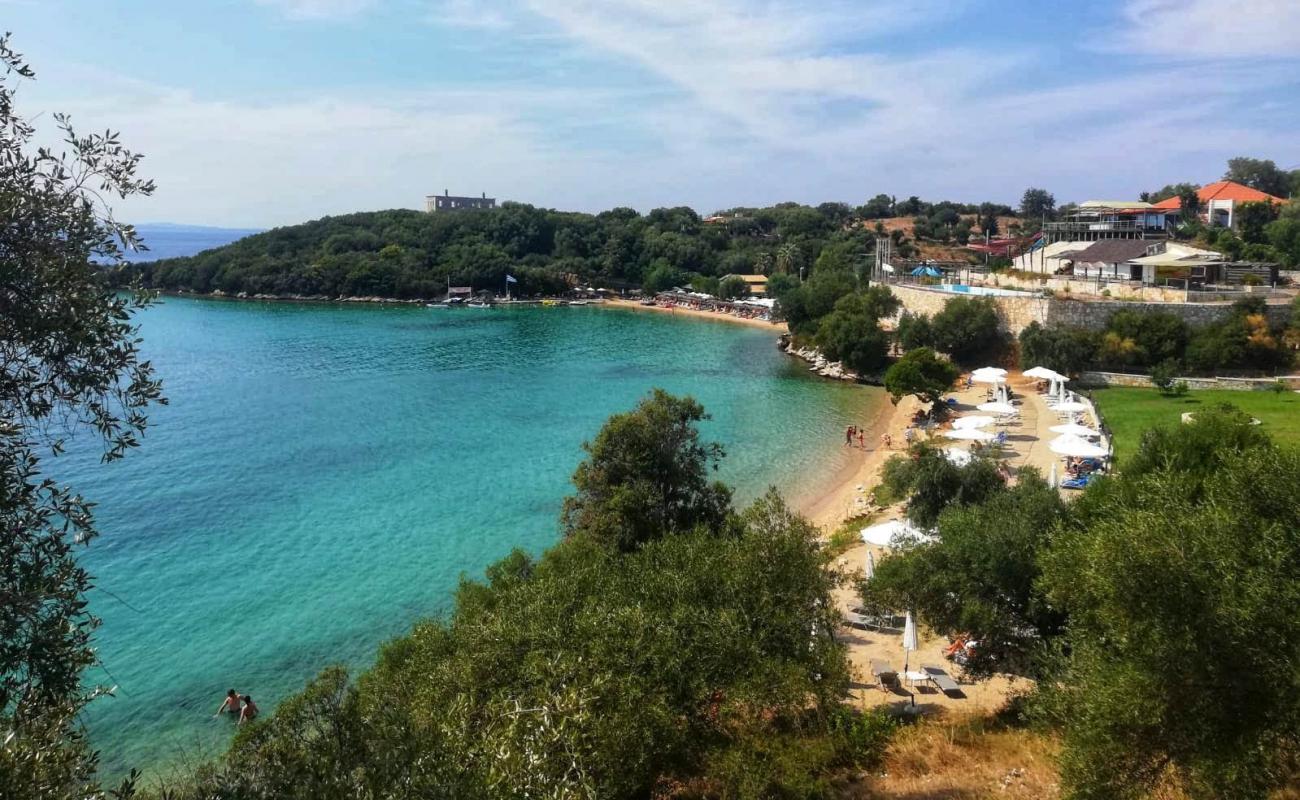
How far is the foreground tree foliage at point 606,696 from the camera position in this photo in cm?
600

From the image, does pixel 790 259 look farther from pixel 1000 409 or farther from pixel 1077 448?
pixel 1077 448

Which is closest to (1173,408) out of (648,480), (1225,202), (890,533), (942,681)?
(890,533)

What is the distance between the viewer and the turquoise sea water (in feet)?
55.8

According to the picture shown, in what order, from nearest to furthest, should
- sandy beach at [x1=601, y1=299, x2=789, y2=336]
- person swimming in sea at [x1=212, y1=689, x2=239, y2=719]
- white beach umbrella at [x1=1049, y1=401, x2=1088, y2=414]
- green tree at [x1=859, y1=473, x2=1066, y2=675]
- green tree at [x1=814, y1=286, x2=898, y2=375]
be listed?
green tree at [x1=859, y1=473, x2=1066, y2=675]
person swimming in sea at [x1=212, y1=689, x2=239, y2=719]
white beach umbrella at [x1=1049, y1=401, x2=1088, y2=414]
green tree at [x1=814, y1=286, x2=898, y2=375]
sandy beach at [x1=601, y1=299, x2=789, y2=336]

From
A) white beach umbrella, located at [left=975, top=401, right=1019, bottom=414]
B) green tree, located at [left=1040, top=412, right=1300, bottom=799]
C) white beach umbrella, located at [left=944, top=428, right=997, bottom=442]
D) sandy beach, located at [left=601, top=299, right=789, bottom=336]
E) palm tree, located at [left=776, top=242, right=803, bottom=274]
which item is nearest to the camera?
green tree, located at [left=1040, top=412, right=1300, bottom=799]

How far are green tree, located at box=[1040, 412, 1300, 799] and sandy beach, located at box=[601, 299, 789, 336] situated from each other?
2382 inches

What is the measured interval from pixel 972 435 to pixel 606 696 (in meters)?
21.9

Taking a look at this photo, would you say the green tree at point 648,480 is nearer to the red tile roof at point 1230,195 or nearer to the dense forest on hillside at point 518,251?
the red tile roof at point 1230,195

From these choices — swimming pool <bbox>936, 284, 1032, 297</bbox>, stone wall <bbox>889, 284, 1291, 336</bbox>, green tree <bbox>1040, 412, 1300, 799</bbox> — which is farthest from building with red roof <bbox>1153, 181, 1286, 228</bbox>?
green tree <bbox>1040, 412, 1300, 799</bbox>

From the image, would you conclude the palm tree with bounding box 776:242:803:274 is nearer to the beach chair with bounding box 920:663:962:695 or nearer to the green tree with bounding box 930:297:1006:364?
the green tree with bounding box 930:297:1006:364

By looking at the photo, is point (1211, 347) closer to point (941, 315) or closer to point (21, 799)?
point (941, 315)

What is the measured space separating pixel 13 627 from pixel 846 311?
49338 millimetres

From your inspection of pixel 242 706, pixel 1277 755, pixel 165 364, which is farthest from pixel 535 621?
pixel 165 364

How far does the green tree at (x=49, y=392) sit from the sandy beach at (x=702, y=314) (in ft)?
211
